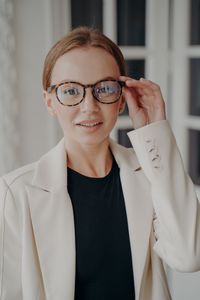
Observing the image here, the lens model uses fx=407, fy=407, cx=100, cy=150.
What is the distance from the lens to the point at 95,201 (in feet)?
3.64

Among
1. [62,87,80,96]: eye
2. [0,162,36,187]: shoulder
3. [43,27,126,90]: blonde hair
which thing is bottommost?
[0,162,36,187]: shoulder

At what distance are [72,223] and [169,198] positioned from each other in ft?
0.87

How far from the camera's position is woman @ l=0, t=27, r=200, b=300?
1.03m

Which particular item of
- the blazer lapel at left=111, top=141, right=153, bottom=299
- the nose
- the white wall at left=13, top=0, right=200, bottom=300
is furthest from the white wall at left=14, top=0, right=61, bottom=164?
Result: the nose

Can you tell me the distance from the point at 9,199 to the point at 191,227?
483 mm

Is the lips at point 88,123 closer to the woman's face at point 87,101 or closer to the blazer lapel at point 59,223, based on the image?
the woman's face at point 87,101

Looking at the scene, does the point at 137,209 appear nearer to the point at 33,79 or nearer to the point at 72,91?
the point at 72,91

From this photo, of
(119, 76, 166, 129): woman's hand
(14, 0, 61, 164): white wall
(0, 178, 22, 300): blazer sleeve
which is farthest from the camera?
(14, 0, 61, 164): white wall

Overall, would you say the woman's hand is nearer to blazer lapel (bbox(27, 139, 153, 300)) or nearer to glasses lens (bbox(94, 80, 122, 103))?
glasses lens (bbox(94, 80, 122, 103))

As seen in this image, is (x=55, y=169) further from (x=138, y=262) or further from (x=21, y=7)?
(x=21, y=7)

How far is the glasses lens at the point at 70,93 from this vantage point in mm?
1026

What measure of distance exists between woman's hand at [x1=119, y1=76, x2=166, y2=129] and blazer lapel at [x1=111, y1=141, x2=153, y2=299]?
5.1 inches

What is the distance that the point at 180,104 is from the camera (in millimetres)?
2490

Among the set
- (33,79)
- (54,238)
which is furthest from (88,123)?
(33,79)
